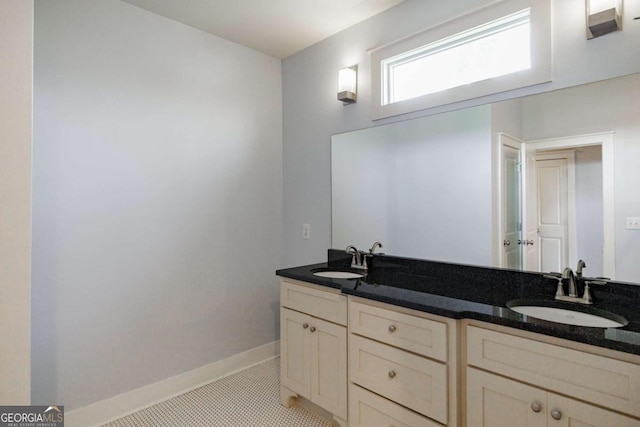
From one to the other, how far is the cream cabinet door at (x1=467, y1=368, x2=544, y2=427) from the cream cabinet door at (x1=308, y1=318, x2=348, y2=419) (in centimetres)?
65

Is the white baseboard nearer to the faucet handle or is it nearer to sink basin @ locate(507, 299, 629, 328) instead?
sink basin @ locate(507, 299, 629, 328)

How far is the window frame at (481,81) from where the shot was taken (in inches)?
64.1

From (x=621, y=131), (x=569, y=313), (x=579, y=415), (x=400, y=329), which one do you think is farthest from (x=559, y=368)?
(x=621, y=131)

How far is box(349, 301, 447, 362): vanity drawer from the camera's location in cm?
142

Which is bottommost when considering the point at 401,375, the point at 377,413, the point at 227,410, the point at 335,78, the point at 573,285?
the point at 227,410

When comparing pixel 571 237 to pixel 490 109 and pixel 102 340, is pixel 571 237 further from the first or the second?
pixel 102 340

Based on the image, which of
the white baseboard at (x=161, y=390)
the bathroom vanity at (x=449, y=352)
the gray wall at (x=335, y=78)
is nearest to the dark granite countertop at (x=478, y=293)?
the bathroom vanity at (x=449, y=352)

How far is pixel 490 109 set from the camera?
1805 mm

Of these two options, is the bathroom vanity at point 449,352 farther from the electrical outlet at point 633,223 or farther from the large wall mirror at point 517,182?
the electrical outlet at point 633,223

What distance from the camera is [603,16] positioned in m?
1.43

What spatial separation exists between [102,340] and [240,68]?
214 centimetres

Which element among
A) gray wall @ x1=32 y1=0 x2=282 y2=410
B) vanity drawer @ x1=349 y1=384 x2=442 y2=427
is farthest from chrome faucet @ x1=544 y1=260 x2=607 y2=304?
gray wall @ x1=32 y1=0 x2=282 y2=410

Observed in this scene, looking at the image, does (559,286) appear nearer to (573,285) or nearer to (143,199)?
(573,285)

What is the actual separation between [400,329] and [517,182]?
0.94 metres
